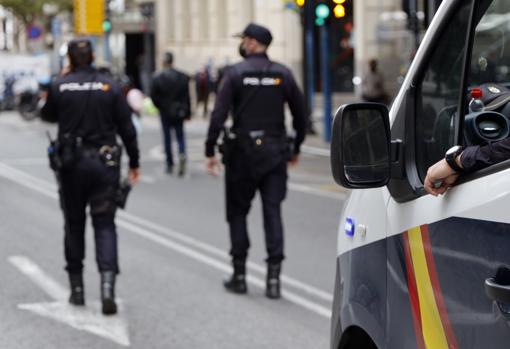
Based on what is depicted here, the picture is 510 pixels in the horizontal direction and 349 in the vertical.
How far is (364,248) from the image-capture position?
3701 mm

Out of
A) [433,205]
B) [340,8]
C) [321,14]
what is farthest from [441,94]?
[321,14]

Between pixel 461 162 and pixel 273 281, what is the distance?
5.46 meters

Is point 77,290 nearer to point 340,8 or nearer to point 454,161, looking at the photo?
point 454,161

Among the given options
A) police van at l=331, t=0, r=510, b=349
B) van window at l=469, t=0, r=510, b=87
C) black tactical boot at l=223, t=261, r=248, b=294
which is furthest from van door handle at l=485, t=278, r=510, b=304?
black tactical boot at l=223, t=261, r=248, b=294

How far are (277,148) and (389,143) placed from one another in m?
4.89

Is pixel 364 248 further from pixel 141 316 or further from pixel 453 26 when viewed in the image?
pixel 141 316

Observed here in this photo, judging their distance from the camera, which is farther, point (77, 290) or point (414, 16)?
point (414, 16)

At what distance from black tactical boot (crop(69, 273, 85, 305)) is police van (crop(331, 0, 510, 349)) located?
4205 millimetres

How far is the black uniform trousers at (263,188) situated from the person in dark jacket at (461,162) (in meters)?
5.04

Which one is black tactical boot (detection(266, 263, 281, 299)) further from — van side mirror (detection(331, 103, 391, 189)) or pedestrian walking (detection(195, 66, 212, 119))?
pedestrian walking (detection(195, 66, 212, 119))

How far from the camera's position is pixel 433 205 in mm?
3115

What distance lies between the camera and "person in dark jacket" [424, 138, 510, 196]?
280cm

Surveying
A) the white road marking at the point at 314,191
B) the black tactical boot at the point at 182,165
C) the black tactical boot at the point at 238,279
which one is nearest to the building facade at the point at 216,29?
the black tactical boot at the point at 182,165

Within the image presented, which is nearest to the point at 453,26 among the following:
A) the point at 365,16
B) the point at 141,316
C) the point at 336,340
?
the point at 336,340
